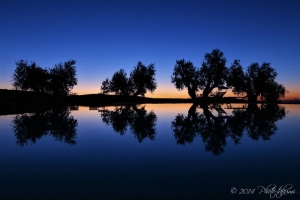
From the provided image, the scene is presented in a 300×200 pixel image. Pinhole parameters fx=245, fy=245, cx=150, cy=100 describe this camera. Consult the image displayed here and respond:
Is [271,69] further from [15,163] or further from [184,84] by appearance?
[15,163]

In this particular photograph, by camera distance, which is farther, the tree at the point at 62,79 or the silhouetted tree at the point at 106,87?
the silhouetted tree at the point at 106,87

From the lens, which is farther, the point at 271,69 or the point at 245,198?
the point at 271,69

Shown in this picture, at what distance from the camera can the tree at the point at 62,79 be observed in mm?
48250

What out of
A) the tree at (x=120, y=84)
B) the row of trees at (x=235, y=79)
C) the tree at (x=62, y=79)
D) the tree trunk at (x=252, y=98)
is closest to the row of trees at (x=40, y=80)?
the tree at (x=62, y=79)

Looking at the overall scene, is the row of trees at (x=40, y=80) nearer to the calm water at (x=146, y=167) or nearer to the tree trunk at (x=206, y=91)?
the tree trunk at (x=206, y=91)

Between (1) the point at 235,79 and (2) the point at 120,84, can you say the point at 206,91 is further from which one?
(2) the point at 120,84

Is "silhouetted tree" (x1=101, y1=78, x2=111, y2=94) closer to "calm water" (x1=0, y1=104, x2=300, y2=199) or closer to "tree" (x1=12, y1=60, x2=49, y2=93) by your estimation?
"tree" (x1=12, y1=60, x2=49, y2=93)

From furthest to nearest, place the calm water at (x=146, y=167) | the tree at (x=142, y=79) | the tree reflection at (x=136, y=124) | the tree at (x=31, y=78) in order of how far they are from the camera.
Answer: the tree at (x=142, y=79) → the tree at (x=31, y=78) → the tree reflection at (x=136, y=124) → the calm water at (x=146, y=167)

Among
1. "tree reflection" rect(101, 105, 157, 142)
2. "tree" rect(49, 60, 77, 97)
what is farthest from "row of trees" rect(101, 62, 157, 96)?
"tree reflection" rect(101, 105, 157, 142)

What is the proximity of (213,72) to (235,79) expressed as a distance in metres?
5.15

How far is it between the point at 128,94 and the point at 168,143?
53019 millimetres

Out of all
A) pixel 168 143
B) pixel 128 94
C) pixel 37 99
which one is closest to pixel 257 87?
pixel 128 94

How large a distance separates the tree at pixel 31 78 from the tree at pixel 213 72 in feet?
106

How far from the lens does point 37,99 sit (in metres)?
45.1
